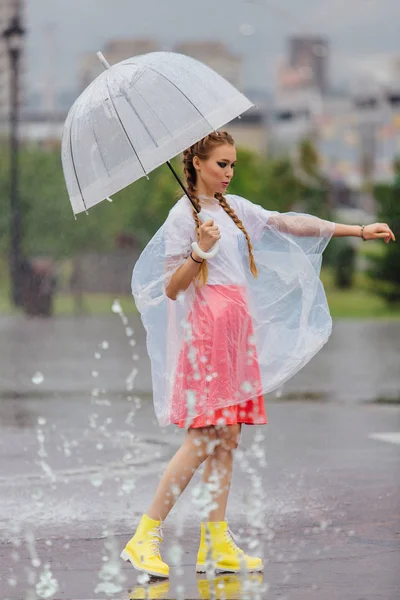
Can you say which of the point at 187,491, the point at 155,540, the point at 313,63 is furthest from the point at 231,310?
the point at 313,63

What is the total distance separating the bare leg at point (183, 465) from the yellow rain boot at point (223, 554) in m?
0.18

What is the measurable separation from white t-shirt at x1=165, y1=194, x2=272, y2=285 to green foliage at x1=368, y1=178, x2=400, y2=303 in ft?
65.3

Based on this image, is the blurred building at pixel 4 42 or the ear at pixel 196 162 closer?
the ear at pixel 196 162

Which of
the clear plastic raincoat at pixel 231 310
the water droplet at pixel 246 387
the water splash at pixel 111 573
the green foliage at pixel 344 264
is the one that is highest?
the clear plastic raincoat at pixel 231 310

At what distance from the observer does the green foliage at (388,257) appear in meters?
26.0

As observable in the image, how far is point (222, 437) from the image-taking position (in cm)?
566

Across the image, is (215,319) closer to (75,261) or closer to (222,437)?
(222,437)

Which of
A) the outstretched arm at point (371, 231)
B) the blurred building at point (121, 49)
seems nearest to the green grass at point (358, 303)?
the outstretched arm at point (371, 231)

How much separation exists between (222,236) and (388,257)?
20.7m

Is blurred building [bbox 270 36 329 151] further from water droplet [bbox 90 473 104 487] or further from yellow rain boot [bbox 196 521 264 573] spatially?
yellow rain boot [bbox 196 521 264 573]

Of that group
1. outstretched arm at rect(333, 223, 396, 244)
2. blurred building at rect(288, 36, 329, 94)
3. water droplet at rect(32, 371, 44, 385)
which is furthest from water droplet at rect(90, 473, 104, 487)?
blurred building at rect(288, 36, 329, 94)

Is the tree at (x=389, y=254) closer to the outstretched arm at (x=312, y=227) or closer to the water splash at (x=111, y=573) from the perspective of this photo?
the outstretched arm at (x=312, y=227)

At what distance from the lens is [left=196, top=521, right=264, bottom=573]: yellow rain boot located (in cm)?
566

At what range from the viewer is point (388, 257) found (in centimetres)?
2619
